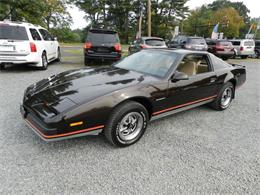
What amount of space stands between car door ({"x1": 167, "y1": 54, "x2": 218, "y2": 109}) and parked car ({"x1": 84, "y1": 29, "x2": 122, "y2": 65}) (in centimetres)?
530

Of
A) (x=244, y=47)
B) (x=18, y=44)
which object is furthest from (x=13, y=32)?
(x=244, y=47)

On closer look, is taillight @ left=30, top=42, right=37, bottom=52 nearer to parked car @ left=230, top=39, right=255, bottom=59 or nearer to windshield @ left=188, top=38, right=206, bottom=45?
windshield @ left=188, top=38, right=206, bottom=45

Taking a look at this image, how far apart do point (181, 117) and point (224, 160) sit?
138 cm

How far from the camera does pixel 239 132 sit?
11.2 ft

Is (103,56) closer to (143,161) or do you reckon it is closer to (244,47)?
(143,161)

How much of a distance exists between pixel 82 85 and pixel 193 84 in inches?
77.8

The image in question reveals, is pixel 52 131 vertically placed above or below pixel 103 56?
below

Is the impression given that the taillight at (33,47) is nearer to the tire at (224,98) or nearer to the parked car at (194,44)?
the tire at (224,98)

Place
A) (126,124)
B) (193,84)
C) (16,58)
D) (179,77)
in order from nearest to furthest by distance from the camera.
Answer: (126,124), (179,77), (193,84), (16,58)

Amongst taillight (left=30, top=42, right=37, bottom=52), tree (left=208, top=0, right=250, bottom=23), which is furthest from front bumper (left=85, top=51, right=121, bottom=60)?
tree (left=208, top=0, right=250, bottom=23)

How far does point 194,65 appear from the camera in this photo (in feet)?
12.3

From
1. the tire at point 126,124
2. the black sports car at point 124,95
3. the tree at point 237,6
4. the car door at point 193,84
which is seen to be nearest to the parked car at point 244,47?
the black sports car at point 124,95

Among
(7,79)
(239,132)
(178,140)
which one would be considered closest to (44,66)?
(7,79)

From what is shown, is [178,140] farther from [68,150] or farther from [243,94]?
[243,94]
